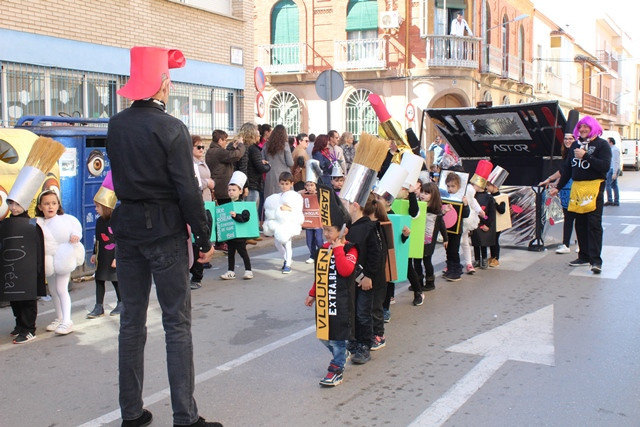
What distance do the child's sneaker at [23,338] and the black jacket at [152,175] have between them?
2.67 metres

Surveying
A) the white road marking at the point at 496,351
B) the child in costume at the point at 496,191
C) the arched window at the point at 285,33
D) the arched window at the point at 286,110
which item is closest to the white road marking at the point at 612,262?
the child in costume at the point at 496,191

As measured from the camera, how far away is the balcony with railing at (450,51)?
29.9 m

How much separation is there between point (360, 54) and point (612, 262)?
2196cm

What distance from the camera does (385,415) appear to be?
14.3ft

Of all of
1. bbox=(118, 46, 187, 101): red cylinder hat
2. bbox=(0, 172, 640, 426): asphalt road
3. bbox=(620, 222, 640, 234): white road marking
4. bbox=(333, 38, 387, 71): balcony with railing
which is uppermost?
bbox=(333, 38, 387, 71): balcony with railing

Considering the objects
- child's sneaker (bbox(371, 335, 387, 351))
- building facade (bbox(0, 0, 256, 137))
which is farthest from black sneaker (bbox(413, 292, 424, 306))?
building facade (bbox(0, 0, 256, 137))

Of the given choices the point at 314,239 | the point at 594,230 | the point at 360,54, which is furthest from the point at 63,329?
the point at 360,54

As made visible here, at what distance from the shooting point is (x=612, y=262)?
390 inches

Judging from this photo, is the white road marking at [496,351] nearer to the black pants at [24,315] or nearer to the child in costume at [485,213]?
the child in costume at [485,213]

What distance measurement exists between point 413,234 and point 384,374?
239cm

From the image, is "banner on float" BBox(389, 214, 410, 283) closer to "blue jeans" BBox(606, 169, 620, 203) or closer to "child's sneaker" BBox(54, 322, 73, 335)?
"child's sneaker" BBox(54, 322, 73, 335)

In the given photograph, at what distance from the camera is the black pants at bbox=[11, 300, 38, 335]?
6.11 m

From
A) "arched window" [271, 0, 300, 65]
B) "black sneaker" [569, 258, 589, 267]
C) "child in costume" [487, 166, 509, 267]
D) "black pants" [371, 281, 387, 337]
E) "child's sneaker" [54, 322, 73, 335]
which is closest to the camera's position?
"black pants" [371, 281, 387, 337]

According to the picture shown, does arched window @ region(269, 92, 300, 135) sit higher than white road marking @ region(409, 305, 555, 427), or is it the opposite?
arched window @ region(269, 92, 300, 135)
